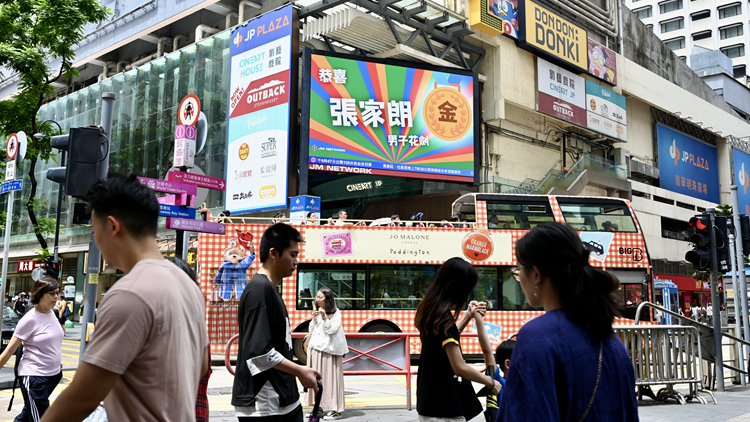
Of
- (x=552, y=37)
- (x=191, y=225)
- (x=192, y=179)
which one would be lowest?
(x=191, y=225)

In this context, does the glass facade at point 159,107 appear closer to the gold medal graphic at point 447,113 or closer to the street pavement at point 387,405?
the gold medal graphic at point 447,113

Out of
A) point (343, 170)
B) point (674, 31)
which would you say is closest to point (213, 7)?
point (343, 170)

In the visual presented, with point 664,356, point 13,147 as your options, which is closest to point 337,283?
point 13,147

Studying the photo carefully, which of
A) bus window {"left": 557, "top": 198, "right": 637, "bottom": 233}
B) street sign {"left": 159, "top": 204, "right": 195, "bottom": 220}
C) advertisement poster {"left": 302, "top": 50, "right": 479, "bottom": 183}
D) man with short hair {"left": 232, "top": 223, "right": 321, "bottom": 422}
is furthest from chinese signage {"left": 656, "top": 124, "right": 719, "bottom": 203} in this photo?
man with short hair {"left": 232, "top": 223, "right": 321, "bottom": 422}

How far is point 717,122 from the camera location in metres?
47.1

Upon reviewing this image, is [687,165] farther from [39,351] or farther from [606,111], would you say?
[39,351]

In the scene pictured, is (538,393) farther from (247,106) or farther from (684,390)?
(247,106)

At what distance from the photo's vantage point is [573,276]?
213 centimetres

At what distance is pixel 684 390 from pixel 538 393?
10731 millimetres

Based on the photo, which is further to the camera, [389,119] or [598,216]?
[389,119]

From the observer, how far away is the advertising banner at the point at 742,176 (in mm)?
46656

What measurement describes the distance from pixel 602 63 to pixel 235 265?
26316 mm

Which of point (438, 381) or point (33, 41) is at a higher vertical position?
point (33, 41)

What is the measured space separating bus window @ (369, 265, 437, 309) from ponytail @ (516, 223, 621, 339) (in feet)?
44.2
